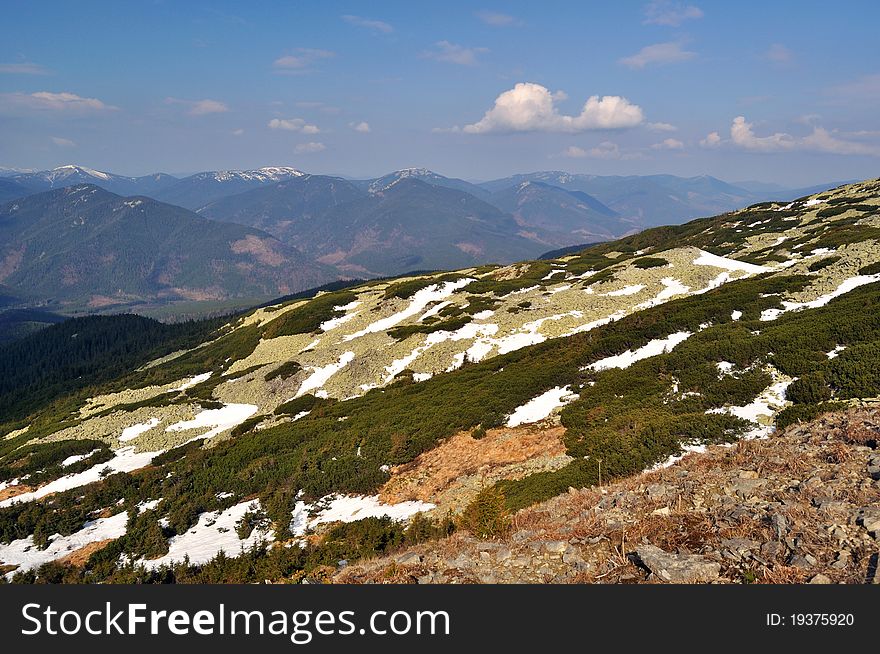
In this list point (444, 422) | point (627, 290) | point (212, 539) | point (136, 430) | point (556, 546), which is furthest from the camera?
point (627, 290)

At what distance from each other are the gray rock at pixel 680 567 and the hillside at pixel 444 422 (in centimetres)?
156

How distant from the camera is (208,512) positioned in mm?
27359

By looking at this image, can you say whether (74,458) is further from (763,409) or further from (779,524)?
(763,409)

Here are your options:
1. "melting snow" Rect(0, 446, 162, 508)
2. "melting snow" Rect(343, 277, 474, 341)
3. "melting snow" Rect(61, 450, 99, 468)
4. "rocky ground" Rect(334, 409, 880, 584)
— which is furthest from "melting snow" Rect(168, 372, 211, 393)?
"rocky ground" Rect(334, 409, 880, 584)

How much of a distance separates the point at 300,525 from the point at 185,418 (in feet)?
102

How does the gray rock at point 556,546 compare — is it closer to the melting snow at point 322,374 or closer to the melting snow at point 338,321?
the melting snow at point 322,374

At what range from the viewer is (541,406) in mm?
27781

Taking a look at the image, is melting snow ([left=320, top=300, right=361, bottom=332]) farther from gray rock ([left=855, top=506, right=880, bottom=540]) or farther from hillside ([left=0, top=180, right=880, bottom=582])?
gray rock ([left=855, top=506, right=880, bottom=540])

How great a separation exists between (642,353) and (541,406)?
29.8ft

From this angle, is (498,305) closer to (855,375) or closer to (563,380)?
(563,380)

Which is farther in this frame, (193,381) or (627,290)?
(193,381)

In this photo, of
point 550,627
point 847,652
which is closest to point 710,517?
point 847,652

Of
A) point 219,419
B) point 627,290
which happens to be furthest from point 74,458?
point 627,290

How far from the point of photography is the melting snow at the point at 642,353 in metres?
30.7
